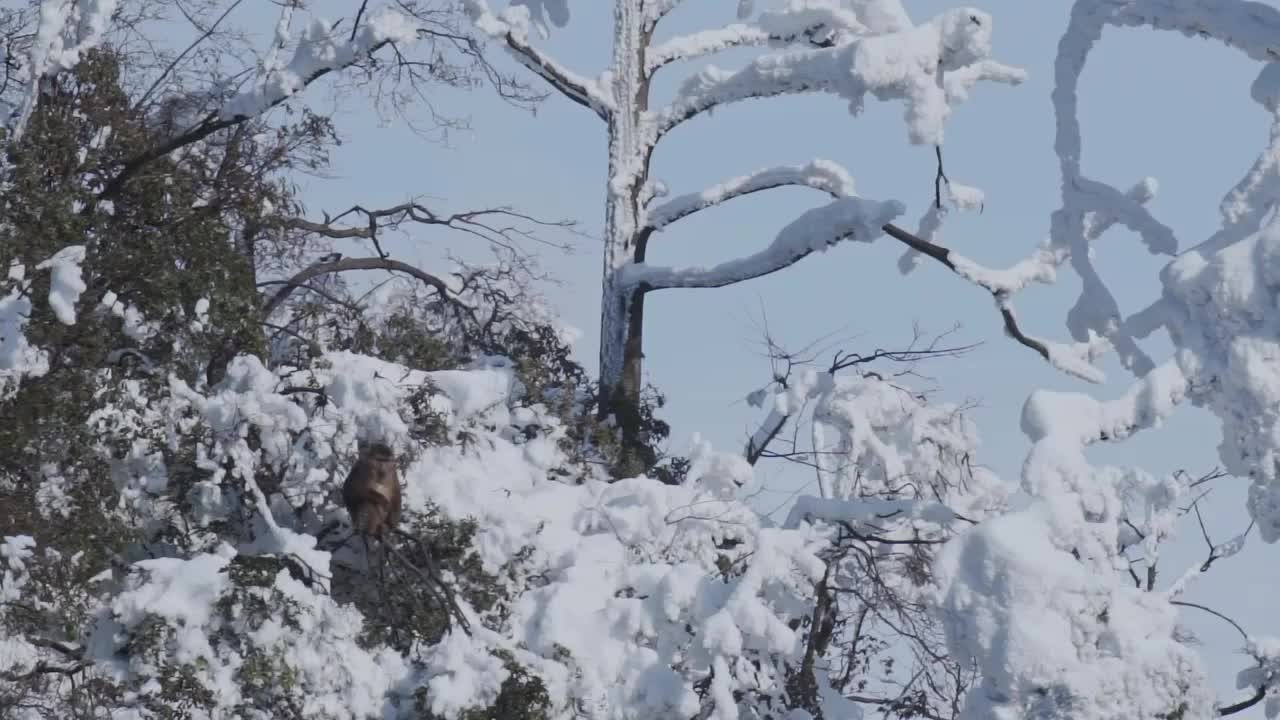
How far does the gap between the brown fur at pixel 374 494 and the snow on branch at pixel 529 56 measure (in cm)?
432

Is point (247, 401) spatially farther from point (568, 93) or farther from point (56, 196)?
point (568, 93)

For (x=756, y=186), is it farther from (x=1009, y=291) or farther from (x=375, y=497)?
(x=375, y=497)

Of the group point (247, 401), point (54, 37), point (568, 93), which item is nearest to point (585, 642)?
point (247, 401)

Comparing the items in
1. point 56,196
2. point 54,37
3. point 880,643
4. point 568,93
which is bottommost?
point 880,643

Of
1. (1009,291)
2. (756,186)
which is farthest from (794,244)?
(1009,291)

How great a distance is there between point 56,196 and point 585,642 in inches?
146

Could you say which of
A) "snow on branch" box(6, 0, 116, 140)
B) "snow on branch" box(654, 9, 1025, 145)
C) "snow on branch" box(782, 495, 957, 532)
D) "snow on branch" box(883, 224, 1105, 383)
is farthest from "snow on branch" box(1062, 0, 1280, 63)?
"snow on branch" box(6, 0, 116, 140)

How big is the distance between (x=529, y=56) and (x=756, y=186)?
6.51 ft

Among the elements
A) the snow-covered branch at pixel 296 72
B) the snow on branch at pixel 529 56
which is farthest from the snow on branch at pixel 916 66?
the snow-covered branch at pixel 296 72

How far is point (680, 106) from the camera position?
13.0m

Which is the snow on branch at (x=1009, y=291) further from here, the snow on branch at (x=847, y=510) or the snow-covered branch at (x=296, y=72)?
the snow-covered branch at (x=296, y=72)

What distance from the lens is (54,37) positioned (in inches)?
368

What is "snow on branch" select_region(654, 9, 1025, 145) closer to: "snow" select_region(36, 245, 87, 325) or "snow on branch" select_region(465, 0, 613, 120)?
"snow on branch" select_region(465, 0, 613, 120)

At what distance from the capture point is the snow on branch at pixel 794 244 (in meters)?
11.3
